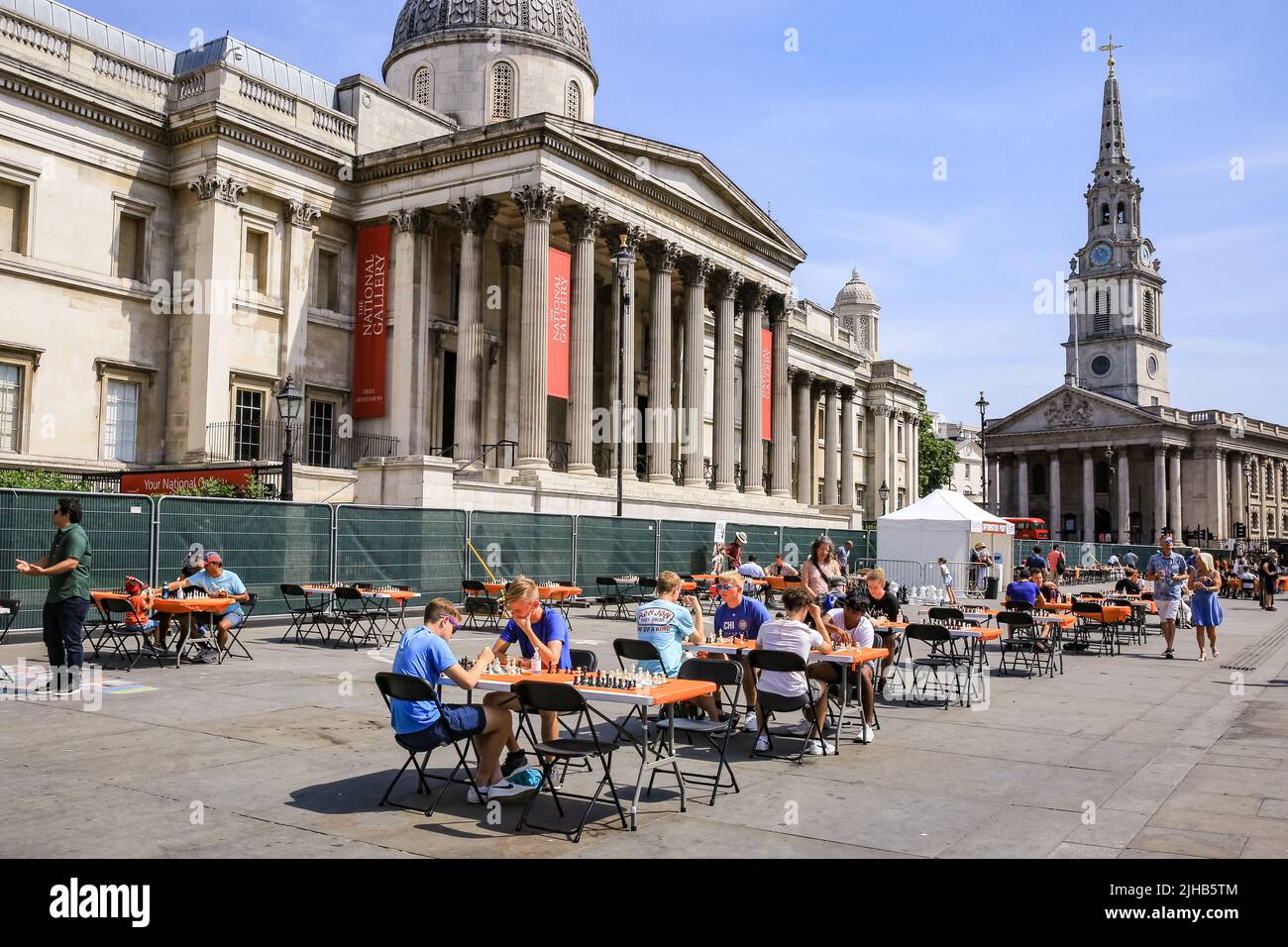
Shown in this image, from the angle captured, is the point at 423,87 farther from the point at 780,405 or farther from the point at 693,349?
the point at 780,405

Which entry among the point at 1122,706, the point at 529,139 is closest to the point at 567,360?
the point at 529,139

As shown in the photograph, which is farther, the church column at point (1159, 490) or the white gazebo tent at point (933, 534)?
the church column at point (1159, 490)

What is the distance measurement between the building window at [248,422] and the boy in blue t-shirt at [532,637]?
86.0 feet

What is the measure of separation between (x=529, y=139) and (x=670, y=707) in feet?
90.0

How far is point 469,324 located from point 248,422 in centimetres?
753

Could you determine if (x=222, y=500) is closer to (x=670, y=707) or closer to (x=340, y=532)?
(x=340, y=532)

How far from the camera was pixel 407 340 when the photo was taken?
34.6 metres

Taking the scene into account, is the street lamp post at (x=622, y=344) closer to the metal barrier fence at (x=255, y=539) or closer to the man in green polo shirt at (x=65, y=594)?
the metal barrier fence at (x=255, y=539)

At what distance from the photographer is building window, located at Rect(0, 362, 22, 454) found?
28172 mm

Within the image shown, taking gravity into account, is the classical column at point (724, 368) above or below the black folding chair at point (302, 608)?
above

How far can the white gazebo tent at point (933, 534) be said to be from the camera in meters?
30.5

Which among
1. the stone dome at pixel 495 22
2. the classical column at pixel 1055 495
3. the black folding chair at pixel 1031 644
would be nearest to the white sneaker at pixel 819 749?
the black folding chair at pixel 1031 644

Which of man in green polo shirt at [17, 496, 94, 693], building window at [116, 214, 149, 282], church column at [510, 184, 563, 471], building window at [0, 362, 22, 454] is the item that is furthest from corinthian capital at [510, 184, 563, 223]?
man in green polo shirt at [17, 496, 94, 693]

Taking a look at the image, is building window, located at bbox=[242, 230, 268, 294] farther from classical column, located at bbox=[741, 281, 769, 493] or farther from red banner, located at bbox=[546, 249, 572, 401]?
classical column, located at bbox=[741, 281, 769, 493]
